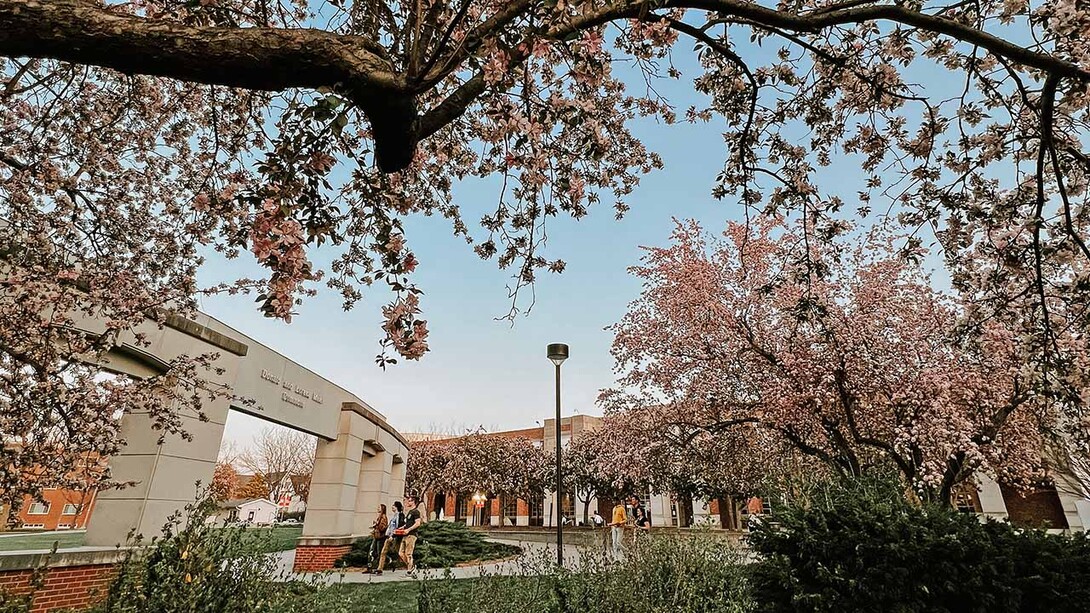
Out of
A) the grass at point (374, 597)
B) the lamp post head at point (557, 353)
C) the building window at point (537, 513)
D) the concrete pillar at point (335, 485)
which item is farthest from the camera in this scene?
the building window at point (537, 513)

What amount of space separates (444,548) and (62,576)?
31.4 ft

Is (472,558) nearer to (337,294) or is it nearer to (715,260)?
(715,260)

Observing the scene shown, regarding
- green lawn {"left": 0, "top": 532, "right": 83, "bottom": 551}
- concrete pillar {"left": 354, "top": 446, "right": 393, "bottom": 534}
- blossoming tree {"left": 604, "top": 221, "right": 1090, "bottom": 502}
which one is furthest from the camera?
concrete pillar {"left": 354, "top": 446, "right": 393, "bottom": 534}

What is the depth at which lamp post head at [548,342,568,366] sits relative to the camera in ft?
39.5

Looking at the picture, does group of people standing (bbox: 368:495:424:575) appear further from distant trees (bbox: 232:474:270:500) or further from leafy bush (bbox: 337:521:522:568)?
distant trees (bbox: 232:474:270:500)

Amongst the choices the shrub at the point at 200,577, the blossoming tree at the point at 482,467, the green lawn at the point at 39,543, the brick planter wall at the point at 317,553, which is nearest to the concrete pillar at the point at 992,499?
the blossoming tree at the point at 482,467

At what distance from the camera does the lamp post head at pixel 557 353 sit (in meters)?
12.0

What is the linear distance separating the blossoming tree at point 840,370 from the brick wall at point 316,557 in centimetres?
753

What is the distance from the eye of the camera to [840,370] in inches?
368

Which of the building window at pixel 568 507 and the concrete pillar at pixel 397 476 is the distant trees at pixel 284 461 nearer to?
the building window at pixel 568 507

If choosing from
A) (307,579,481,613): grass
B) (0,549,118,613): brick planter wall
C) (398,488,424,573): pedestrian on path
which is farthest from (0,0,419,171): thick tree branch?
(398,488,424,573): pedestrian on path

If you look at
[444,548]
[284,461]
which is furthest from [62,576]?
[284,461]

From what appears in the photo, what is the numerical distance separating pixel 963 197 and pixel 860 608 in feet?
11.7

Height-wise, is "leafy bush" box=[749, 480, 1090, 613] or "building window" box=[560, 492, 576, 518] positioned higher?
"building window" box=[560, 492, 576, 518]
